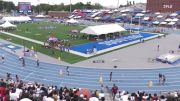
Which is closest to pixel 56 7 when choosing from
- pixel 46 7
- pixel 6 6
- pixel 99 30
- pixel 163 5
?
pixel 46 7

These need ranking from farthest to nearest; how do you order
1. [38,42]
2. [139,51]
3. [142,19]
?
[142,19] → [38,42] → [139,51]

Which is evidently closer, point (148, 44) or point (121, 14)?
point (148, 44)

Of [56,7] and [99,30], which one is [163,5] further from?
[56,7]

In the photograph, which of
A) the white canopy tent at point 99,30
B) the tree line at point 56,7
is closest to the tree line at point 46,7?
the tree line at point 56,7

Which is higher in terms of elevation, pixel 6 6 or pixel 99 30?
pixel 6 6

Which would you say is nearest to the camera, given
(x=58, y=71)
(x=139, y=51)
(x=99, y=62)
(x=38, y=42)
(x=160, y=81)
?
(x=160, y=81)

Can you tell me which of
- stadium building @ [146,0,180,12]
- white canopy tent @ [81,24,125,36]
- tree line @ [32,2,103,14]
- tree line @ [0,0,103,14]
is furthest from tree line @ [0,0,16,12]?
white canopy tent @ [81,24,125,36]

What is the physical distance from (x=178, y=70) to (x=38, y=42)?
2280cm

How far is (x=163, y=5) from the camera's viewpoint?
9175 cm

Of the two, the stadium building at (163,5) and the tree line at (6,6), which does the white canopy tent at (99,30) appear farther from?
the tree line at (6,6)

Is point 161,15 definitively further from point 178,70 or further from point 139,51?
point 178,70

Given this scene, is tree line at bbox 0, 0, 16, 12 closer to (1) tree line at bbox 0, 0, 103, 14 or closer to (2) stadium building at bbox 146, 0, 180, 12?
(1) tree line at bbox 0, 0, 103, 14

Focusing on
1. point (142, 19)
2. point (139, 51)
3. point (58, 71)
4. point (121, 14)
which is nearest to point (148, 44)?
point (139, 51)

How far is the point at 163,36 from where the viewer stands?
5859cm
